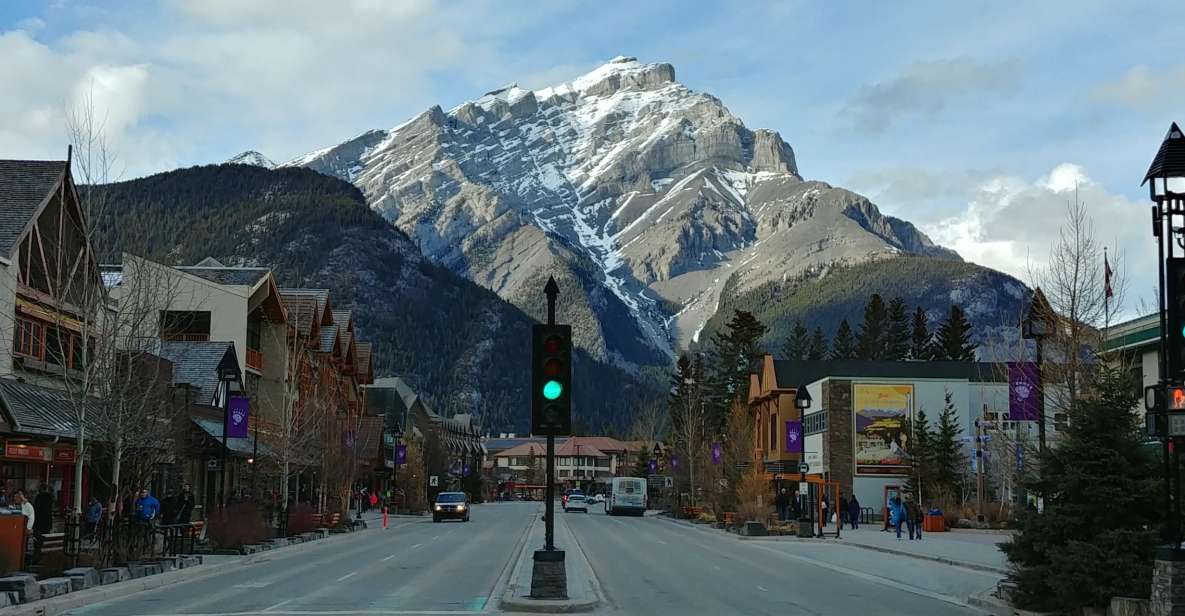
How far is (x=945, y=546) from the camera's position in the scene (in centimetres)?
4097

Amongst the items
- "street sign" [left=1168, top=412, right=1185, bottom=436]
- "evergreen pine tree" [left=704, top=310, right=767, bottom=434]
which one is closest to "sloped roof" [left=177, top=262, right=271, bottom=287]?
"street sign" [left=1168, top=412, right=1185, bottom=436]

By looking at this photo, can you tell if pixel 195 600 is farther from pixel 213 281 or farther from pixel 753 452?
pixel 753 452

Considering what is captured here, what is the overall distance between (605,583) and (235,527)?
1326 cm

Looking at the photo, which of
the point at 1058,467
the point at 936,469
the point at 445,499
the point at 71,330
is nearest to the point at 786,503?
the point at 936,469

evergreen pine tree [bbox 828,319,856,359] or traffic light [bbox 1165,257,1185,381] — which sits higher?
evergreen pine tree [bbox 828,319,856,359]

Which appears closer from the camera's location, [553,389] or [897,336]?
[553,389]

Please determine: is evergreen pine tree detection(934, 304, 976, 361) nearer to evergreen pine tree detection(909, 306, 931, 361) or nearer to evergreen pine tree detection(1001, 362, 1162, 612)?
evergreen pine tree detection(909, 306, 931, 361)

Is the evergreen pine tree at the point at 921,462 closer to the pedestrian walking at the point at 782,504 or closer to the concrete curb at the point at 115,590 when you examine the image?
the pedestrian walking at the point at 782,504

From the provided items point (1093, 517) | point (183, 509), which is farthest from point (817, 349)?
point (1093, 517)

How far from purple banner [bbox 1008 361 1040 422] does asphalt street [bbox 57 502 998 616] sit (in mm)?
5321

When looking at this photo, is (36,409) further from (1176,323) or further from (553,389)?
(1176,323)

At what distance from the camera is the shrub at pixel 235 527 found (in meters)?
33.3

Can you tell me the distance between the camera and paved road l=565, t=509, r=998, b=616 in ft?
68.5

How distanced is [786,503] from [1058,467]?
5371 cm
